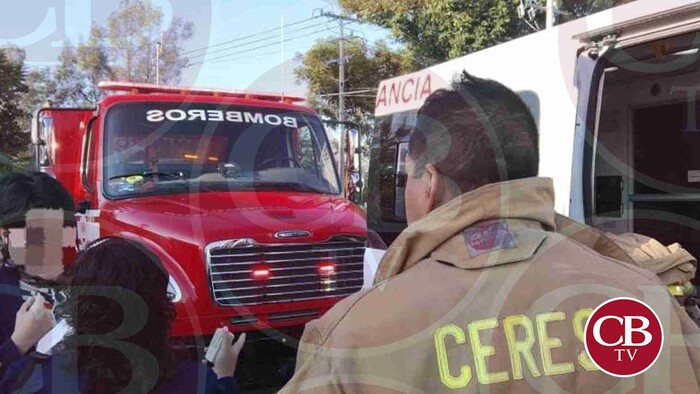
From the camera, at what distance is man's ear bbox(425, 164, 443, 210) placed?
1366 millimetres

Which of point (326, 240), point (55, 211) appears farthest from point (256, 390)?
point (55, 211)

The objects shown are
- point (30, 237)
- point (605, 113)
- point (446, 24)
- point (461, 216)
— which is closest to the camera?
point (461, 216)

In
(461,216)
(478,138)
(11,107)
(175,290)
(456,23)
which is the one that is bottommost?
(175,290)

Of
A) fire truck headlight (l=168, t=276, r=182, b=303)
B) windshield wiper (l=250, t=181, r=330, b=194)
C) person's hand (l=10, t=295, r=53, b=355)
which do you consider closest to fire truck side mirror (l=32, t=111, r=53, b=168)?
windshield wiper (l=250, t=181, r=330, b=194)

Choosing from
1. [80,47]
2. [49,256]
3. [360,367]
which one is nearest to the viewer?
[360,367]

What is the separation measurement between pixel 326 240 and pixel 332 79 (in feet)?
77.5

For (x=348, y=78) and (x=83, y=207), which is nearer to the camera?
(x=83, y=207)

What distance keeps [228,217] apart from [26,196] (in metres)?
2.12

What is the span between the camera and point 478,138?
4.39 feet

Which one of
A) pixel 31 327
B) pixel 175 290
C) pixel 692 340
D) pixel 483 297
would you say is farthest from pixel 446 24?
pixel 483 297

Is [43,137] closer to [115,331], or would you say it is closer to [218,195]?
[218,195]

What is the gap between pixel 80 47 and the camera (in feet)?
87.6

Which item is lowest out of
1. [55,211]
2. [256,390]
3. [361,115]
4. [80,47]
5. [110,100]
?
[256,390]

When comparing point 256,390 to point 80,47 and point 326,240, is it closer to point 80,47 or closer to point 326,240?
point 326,240
